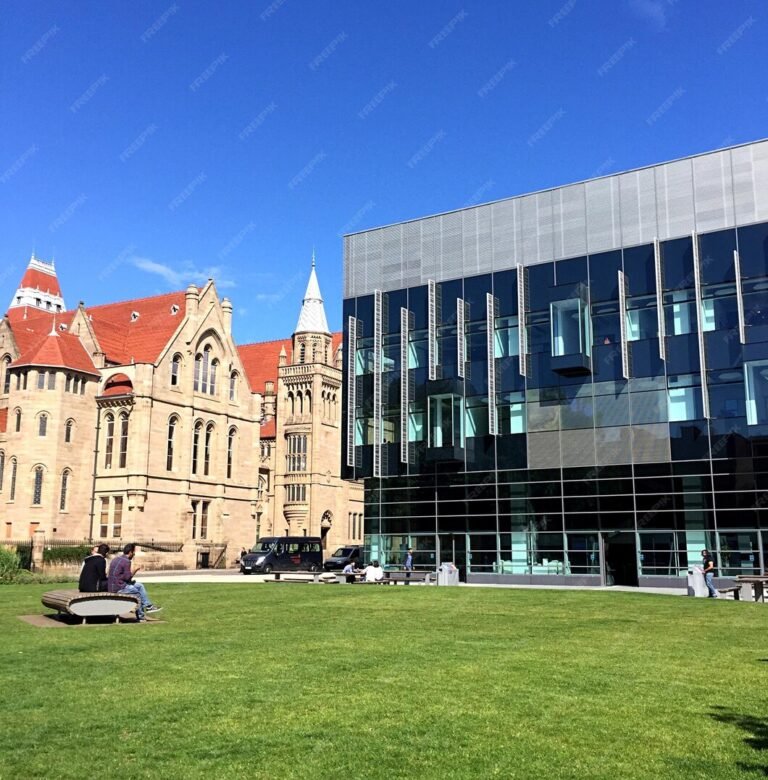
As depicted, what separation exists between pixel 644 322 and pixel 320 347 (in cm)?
4438

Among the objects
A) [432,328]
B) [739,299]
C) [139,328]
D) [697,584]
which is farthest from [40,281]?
[697,584]

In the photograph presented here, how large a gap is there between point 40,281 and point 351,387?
4235 inches

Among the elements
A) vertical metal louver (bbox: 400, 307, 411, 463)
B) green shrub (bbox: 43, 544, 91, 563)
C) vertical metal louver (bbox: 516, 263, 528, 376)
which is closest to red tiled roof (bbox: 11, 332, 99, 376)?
green shrub (bbox: 43, 544, 91, 563)

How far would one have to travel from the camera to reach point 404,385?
44.2m

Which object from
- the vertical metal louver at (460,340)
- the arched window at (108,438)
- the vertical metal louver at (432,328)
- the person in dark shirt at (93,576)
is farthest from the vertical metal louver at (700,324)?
the arched window at (108,438)

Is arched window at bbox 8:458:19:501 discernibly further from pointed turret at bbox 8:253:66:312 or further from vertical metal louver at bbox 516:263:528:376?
pointed turret at bbox 8:253:66:312

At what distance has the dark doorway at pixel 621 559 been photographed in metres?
37.8

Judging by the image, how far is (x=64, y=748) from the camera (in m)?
7.51

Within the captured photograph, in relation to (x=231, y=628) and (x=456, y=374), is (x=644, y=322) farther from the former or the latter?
(x=231, y=628)

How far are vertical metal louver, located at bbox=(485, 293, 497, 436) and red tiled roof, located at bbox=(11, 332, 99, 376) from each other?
33.2 metres

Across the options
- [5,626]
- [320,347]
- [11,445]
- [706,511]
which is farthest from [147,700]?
[320,347]

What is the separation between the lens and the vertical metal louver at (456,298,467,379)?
Answer: 42469 mm

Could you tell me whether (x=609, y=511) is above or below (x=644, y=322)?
below

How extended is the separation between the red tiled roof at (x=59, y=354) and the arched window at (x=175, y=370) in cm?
549
